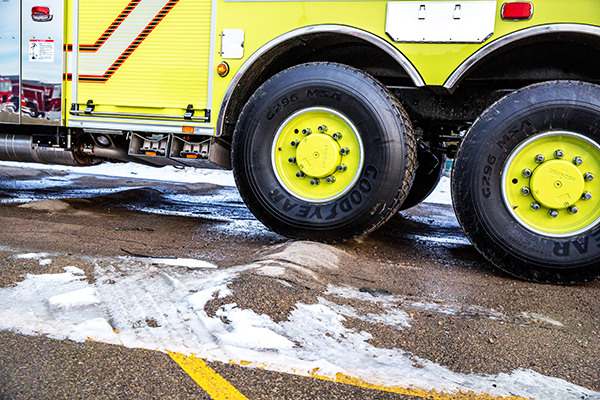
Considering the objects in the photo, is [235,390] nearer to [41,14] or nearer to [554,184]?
[554,184]

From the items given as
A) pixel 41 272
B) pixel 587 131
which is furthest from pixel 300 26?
pixel 41 272

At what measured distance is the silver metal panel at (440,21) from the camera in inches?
Result: 123

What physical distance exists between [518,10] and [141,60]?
105 inches

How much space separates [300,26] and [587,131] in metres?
1.95

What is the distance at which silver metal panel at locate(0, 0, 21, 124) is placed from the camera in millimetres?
4070

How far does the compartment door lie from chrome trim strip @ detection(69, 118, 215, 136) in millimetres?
25

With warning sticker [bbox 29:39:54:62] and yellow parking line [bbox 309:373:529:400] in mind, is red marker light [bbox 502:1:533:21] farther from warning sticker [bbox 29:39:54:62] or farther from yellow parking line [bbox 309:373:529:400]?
warning sticker [bbox 29:39:54:62]

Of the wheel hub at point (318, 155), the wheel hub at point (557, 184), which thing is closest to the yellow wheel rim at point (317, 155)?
the wheel hub at point (318, 155)

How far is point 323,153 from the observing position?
3367 millimetres

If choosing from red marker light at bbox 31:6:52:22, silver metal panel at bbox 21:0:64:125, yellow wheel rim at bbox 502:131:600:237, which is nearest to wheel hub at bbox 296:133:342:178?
yellow wheel rim at bbox 502:131:600:237

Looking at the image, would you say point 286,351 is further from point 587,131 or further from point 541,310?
point 587,131

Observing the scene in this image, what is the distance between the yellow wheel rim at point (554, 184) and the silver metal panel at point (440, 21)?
79 centimetres

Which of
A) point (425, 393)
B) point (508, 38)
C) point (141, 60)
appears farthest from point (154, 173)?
point (425, 393)

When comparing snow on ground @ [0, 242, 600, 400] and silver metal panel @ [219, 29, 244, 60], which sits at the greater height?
silver metal panel @ [219, 29, 244, 60]
